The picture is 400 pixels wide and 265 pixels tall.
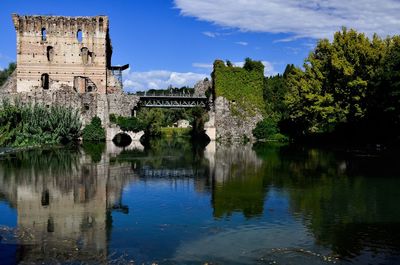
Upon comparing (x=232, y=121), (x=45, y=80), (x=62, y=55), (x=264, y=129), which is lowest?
(x=264, y=129)

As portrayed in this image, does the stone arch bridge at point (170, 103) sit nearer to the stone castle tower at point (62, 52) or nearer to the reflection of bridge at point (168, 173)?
the stone castle tower at point (62, 52)

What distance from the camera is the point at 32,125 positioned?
129ft

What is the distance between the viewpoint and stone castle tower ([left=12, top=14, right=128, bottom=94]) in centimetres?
5497

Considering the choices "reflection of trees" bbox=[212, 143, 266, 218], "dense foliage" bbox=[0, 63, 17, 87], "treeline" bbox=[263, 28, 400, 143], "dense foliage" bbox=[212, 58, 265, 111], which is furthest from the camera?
Result: "dense foliage" bbox=[0, 63, 17, 87]

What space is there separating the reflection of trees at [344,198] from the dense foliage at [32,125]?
19.4 metres

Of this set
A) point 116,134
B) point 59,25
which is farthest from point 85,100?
point 59,25

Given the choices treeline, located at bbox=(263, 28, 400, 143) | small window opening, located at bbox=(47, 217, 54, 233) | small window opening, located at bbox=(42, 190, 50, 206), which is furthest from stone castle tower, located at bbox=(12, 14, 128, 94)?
small window opening, located at bbox=(47, 217, 54, 233)

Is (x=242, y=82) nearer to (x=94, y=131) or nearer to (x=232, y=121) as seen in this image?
(x=232, y=121)

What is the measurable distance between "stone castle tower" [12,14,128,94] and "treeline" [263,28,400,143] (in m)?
22.6

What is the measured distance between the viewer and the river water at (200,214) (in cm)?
1045

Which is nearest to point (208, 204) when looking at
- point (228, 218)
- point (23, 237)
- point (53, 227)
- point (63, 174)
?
point (228, 218)

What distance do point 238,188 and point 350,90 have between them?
2458 centimetres

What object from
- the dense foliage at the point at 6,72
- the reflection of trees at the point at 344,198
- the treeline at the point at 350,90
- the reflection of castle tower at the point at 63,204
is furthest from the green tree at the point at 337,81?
the dense foliage at the point at 6,72

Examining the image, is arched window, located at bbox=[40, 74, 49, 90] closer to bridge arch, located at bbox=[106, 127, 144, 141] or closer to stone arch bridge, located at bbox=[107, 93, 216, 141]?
stone arch bridge, located at bbox=[107, 93, 216, 141]
